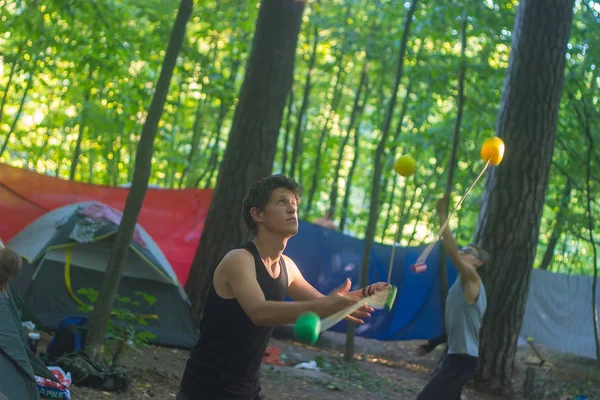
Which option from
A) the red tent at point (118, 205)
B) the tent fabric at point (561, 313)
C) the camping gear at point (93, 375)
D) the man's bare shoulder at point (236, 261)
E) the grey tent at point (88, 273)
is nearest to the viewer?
the man's bare shoulder at point (236, 261)

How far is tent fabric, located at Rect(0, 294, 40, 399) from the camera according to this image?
16.7 feet

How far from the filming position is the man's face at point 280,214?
318cm

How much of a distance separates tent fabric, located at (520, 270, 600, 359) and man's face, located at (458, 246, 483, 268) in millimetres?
7417

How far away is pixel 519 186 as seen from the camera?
9.87 m

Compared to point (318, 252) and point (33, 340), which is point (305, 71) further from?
point (33, 340)

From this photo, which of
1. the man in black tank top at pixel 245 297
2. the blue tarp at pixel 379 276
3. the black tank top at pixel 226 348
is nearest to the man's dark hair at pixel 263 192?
the man in black tank top at pixel 245 297

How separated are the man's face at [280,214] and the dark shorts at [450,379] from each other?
3364mm

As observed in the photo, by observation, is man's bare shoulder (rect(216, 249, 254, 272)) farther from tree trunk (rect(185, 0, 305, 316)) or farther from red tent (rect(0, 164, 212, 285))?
red tent (rect(0, 164, 212, 285))

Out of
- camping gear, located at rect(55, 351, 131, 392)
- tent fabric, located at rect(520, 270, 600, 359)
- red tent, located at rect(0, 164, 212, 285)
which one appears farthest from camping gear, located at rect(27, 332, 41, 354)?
tent fabric, located at rect(520, 270, 600, 359)

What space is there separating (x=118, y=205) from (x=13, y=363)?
21.0ft

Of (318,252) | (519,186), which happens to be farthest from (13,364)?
(318,252)

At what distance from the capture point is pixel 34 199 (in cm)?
1080

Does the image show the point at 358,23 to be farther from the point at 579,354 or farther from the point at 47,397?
the point at 47,397

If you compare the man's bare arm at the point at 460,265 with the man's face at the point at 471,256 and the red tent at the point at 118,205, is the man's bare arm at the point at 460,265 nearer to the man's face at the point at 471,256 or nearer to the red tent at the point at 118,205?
the man's face at the point at 471,256
